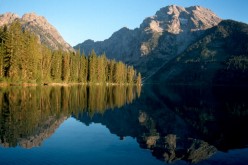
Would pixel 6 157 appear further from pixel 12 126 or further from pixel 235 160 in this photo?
pixel 235 160

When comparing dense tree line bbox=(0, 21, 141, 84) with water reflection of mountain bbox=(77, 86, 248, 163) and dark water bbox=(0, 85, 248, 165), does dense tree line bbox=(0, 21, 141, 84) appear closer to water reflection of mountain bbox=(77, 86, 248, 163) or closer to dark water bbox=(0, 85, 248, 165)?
dark water bbox=(0, 85, 248, 165)

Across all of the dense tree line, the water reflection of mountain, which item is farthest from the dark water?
the dense tree line

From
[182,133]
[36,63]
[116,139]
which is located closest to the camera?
[116,139]

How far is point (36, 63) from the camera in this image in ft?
356

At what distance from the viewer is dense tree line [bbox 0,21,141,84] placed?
95.4m

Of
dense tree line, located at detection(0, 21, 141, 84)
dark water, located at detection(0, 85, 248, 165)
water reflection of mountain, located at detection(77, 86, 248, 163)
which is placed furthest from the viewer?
dense tree line, located at detection(0, 21, 141, 84)

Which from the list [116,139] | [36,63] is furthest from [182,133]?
[36,63]

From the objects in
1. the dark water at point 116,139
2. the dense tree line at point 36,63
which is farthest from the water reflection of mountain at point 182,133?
the dense tree line at point 36,63

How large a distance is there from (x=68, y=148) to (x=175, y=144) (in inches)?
368

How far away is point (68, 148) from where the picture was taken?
832 inches

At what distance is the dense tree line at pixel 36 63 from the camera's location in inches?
3755

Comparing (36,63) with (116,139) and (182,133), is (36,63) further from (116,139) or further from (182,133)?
(182,133)

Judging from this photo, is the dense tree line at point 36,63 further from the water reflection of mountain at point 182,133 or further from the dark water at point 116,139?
the water reflection of mountain at point 182,133

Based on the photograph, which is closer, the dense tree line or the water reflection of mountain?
the water reflection of mountain
